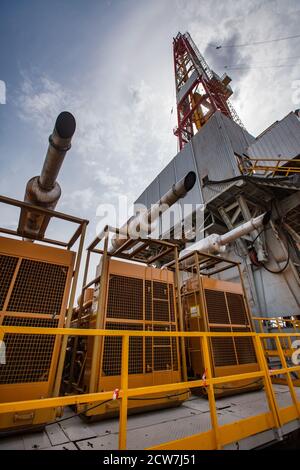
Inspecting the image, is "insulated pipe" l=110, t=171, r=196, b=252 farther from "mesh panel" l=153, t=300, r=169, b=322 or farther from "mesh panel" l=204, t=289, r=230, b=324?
"mesh panel" l=204, t=289, r=230, b=324

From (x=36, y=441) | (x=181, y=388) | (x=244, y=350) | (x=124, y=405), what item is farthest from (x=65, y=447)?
(x=244, y=350)

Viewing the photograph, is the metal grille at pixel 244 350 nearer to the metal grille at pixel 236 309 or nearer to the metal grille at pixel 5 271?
the metal grille at pixel 236 309

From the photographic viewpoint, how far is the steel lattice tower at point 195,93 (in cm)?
2003

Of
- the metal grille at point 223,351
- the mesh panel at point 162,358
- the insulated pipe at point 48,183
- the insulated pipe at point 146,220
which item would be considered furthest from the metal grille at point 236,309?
the insulated pipe at point 48,183

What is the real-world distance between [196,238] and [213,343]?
8380 millimetres

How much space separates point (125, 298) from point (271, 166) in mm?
11454

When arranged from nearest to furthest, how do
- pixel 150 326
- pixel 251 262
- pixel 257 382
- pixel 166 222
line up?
1. pixel 150 326
2. pixel 257 382
3. pixel 251 262
4. pixel 166 222

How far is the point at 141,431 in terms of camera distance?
8.95 ft

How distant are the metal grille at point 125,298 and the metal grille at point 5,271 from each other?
1688 mm

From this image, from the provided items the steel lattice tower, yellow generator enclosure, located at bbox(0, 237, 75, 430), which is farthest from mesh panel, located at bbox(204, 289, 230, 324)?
the steel lattice tower

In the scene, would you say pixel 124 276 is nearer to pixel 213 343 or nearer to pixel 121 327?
pixel 121 327

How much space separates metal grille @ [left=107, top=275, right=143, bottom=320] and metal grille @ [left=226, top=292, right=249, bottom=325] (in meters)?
3.07

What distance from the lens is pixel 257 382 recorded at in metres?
5.21
